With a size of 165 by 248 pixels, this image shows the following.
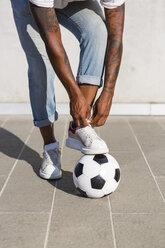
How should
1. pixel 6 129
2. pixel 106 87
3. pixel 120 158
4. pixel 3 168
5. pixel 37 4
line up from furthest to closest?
pixel 6 129 → pixel 120 158 → pixel 3 168 → pixel 106 87 → pixel 37 4

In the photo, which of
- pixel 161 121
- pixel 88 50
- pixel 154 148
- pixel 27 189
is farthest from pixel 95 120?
pixel 161 121

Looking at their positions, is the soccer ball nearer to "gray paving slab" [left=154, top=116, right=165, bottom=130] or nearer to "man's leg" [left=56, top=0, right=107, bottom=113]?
"man's leg" [left=56, top=0, right=107, bottom=113]

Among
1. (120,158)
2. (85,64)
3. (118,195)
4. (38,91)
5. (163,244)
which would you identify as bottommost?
(120,158)

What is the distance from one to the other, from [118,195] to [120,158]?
2.65 feet

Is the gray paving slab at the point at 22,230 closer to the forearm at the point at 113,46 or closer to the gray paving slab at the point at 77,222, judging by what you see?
the gray paving slab at the point at 77,222

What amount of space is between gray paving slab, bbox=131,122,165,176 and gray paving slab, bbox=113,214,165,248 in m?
0.79

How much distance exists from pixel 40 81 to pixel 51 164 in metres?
0.64

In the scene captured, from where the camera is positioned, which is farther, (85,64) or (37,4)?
(85,64)

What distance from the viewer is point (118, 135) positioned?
14.0 ft

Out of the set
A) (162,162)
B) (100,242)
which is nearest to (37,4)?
(100,242)

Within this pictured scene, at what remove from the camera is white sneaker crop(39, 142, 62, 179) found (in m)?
2.99

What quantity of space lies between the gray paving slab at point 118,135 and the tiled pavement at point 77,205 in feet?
0.06

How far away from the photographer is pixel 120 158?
11.5ft

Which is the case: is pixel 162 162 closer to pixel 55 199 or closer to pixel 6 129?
pixel 55 199
